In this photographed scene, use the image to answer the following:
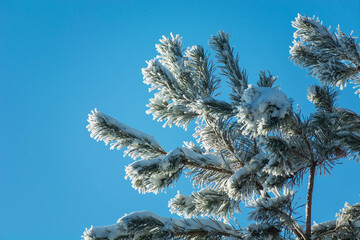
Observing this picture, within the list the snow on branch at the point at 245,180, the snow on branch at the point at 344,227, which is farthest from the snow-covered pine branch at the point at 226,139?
the snow on branch at the point at 344,227

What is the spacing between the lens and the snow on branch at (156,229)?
120 inches

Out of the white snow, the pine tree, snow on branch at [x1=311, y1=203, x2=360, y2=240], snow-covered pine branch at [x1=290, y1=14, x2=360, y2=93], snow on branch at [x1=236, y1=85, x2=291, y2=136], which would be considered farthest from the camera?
snow-covered pine branch at [x1=290, y1=14, x2=360, y2=93]

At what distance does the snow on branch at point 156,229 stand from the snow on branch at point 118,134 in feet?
2.50

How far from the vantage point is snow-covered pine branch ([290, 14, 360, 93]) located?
4.23 m

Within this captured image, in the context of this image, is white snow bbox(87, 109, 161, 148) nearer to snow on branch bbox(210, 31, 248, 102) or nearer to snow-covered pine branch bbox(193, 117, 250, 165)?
snow-covered pine branch bbox(193, 117, 250, 165)

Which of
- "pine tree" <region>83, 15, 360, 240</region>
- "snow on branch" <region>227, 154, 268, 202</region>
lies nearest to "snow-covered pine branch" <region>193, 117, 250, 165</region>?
"pine tree" <region>83, 15, 360, 240</region>

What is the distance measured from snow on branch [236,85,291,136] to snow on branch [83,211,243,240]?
62.7 inches

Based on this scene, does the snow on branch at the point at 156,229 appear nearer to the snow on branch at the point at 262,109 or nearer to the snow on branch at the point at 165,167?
the snow on branch at the point at 165,167

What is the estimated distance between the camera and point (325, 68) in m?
4.15

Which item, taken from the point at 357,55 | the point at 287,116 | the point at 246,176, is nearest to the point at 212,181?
the point at 246,176

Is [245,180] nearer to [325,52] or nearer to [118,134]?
[118,134]

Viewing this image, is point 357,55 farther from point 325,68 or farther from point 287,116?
point 287,116

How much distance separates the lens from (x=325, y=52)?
4.62m

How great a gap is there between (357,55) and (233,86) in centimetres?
210
